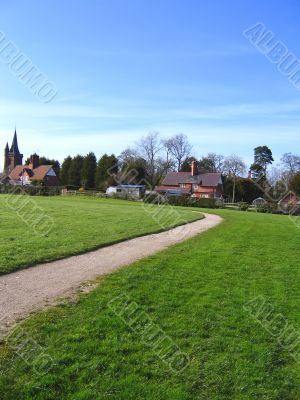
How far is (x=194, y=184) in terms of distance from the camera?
8244 centimetres

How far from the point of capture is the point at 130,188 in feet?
238

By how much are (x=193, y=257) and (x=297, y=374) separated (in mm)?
7273

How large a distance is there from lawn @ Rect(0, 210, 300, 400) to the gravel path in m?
0.45

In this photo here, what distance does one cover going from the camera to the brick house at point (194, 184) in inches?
3169

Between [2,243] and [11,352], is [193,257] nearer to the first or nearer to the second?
[2,243]

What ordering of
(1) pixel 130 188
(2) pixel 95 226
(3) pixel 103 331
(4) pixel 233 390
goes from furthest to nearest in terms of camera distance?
(1) pixel 130 188, (2) pixel 95 226, (3) pixel 103 331, (4) pixel 233 390

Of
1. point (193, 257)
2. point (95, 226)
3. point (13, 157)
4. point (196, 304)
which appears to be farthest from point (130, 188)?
point (196, 304)

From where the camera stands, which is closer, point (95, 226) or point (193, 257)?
point (193, 257)

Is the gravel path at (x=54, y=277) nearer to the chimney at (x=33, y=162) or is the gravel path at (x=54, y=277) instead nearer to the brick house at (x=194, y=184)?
the brick house at (x=194, y=184)

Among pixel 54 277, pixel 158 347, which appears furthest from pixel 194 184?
pixel 158 347

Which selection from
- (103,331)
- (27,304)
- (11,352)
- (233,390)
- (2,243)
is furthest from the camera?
(2,243)

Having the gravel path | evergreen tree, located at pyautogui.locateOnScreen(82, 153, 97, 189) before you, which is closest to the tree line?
evergreen tree, located at pyautogui.locateOnScreen(82, 153, 97, 189)

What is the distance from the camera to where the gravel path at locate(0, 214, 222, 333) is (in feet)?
22.7

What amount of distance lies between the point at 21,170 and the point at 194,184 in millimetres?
36903
